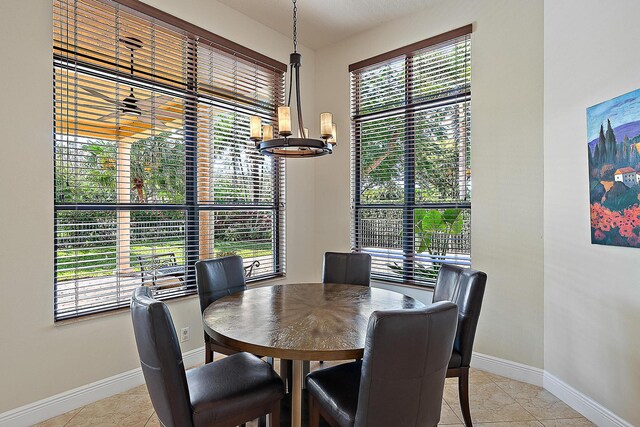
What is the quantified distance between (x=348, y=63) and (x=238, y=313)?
2.99 metres

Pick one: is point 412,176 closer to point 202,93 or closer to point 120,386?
point 202,93

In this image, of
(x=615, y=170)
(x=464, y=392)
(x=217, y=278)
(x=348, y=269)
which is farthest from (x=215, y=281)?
(x=615, y=170)

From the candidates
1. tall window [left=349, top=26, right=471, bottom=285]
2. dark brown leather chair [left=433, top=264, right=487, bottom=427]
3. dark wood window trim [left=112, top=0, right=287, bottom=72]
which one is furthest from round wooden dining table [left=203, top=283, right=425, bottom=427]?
dark wood window trim [left=112, top=0, right=287, bottom=72]

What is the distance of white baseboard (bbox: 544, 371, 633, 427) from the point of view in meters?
2.14

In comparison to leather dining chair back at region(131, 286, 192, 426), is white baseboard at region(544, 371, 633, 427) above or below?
below

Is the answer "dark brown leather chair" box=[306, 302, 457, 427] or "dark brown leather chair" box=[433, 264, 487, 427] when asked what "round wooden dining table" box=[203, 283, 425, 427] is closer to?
"dark brown leather chair" box=[306, 302, 457, 427]

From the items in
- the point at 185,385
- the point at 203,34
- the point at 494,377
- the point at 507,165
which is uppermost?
the point at 203,34

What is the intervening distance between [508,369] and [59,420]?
3195mm

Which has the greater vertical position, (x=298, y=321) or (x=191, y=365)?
(x=298, y=321)

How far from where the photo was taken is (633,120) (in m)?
1.98

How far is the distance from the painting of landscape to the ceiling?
186 cm

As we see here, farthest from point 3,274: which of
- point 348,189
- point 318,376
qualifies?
point 348,189

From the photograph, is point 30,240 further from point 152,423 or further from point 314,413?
point 314,413

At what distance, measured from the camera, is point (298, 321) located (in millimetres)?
1873
